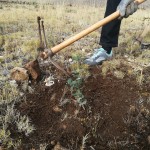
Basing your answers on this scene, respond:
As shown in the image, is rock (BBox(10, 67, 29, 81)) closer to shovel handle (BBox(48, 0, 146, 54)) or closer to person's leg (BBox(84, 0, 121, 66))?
shovel handle (BBox(48, 0, 146, 54))

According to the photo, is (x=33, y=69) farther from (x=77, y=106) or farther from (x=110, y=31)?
(x=110, y=31)

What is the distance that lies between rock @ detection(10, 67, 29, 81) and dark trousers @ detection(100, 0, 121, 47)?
3.54 feet

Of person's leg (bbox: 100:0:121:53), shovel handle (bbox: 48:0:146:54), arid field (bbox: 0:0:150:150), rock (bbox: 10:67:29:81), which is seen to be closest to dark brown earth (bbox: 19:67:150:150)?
arid field (bbox: 0:0:150:150)

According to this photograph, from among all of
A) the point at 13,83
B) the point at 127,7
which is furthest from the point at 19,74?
the point at 127,7

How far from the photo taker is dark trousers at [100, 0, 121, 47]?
3674mm

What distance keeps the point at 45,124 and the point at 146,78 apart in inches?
51.9

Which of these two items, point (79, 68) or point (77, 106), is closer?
point (77, 106)

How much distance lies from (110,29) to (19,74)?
3.92ft

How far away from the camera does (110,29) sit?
12.4 ft

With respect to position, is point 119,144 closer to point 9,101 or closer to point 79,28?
point 9,101

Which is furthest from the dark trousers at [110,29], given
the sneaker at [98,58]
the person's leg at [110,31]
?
the sneaker at [98,58]

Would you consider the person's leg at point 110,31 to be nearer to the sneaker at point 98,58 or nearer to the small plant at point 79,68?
the sneaker at point 98,58

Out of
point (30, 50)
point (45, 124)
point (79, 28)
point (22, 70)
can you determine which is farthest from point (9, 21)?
point (45, 124)

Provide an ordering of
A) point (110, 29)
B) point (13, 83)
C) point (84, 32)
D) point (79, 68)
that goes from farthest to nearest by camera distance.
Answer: point (110, 29), point (79, 68), point (13, 83), point (84, 32)
